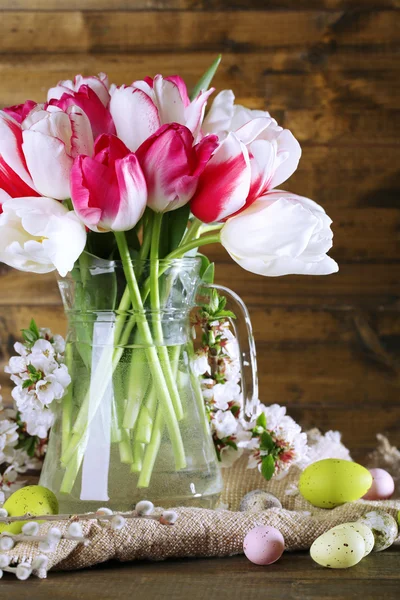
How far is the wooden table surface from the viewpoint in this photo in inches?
20.2

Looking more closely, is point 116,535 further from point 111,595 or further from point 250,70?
point 250,70

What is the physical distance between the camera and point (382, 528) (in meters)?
0.61

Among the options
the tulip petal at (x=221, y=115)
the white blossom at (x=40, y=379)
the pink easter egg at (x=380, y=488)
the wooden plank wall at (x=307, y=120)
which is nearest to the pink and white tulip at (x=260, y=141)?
the tulip petal at (x=221, y=115)

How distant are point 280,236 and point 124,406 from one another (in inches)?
7.4

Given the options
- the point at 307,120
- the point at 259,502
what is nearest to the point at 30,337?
the point at 259,502

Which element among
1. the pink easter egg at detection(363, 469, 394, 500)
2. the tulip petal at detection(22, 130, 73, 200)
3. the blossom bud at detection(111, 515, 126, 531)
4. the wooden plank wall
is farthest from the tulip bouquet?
the wooden plank wall

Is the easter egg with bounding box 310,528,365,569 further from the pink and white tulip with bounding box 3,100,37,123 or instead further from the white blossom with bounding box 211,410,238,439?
the pink and white tulip with bounding box 3,100,37,123

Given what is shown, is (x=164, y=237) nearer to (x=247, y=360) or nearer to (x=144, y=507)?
(x=247, y=360)

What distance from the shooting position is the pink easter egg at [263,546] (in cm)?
57

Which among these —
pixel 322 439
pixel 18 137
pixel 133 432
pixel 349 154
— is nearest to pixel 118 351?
pixel 133 432

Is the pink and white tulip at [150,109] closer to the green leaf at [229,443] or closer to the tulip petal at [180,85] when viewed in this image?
the tulip petal at [180,85]

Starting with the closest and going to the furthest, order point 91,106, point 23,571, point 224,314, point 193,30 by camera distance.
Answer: point 23,571 → point 91,106 → point 224,314 → point 193,30

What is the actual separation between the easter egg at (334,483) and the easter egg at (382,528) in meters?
0.08

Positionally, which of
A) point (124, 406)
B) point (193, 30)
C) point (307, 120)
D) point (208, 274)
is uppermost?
point (193, 30)
